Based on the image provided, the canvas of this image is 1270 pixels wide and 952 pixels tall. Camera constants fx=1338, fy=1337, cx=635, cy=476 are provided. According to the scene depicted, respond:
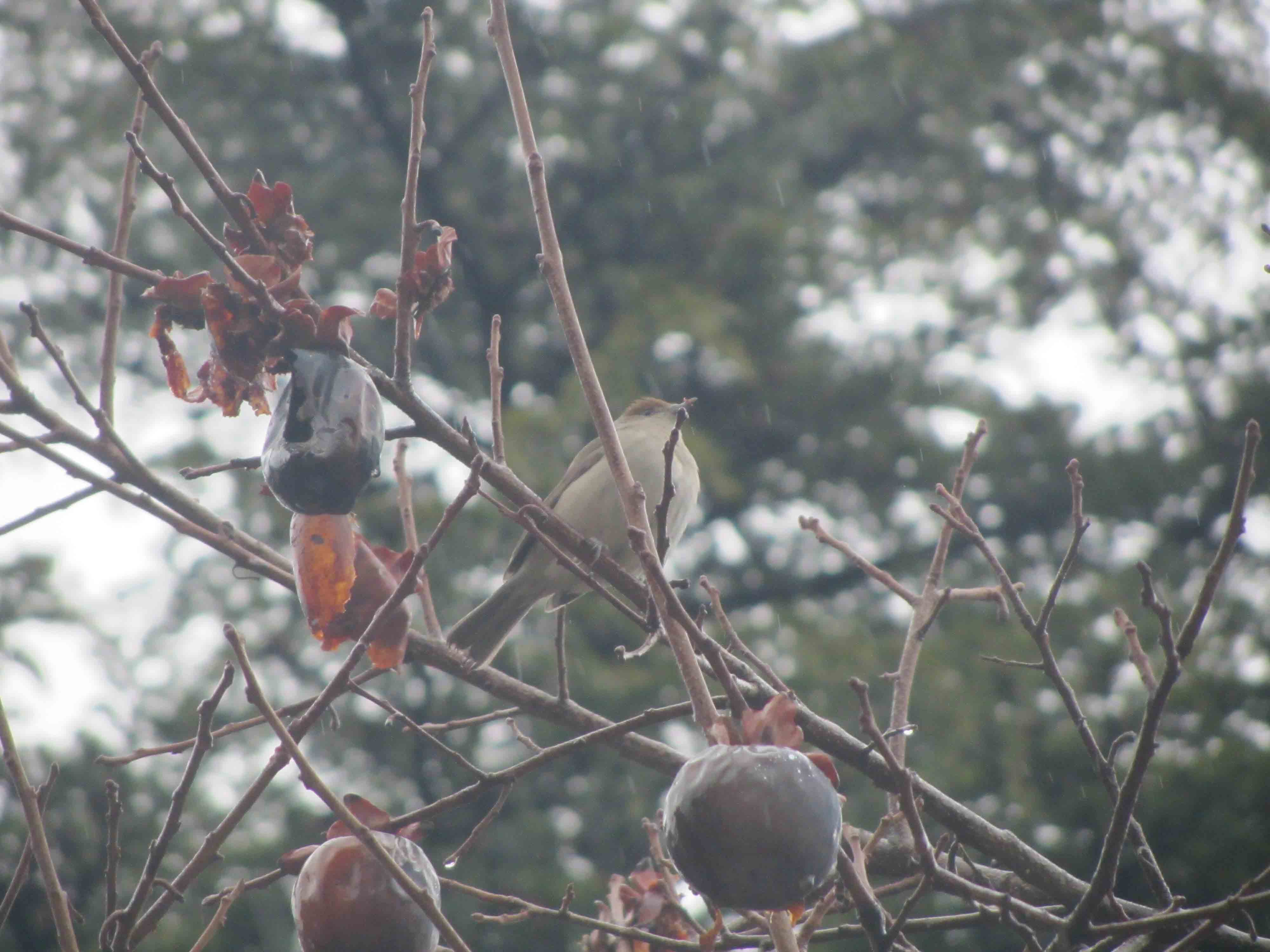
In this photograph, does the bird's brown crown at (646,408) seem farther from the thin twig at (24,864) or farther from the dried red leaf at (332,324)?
the dried red leaf at (332,324)

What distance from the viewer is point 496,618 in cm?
415

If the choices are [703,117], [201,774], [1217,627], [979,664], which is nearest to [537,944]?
[201,774]

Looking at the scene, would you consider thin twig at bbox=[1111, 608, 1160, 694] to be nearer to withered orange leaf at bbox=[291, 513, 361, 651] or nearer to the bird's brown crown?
withered orange leaf at bbox=[291, 513, 361, 651]

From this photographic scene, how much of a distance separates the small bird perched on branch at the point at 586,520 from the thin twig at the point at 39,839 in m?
2.10

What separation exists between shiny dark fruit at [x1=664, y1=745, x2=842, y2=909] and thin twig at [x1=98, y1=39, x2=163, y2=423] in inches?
36.9

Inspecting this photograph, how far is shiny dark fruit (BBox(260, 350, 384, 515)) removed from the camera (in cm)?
139

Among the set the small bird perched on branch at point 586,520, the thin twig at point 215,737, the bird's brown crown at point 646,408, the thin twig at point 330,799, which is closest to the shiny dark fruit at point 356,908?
the thin twig at point 330,799

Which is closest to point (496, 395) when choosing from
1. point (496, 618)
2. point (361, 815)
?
point (361, 815)

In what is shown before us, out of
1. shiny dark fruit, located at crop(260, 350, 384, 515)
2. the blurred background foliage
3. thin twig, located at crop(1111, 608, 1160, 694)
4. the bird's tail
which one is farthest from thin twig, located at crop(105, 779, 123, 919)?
the blurred background foliage

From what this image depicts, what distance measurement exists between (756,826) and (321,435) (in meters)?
0.59

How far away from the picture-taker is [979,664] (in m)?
8.07

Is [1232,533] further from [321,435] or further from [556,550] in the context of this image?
[321,435]

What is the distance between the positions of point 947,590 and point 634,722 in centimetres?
69

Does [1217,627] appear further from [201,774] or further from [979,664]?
[201,774]
